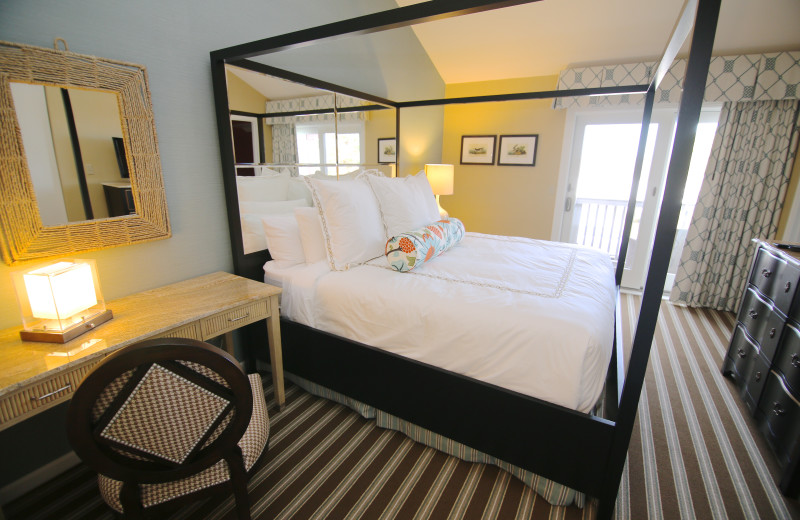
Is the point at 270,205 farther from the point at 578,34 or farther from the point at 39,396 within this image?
the point at 578,34

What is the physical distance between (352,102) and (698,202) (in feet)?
11.3

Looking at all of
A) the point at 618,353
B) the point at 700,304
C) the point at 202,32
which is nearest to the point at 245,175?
the point at 202,32

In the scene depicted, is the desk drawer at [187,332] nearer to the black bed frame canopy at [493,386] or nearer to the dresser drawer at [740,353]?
the black bed frame canopy at [493,386]

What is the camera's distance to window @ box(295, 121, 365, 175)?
7.98 ft

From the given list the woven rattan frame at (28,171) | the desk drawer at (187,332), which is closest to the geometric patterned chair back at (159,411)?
the desk drawer at (187,332)

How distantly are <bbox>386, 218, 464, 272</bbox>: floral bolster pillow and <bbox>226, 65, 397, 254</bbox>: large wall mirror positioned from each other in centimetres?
81

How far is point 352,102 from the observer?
9.45 ft

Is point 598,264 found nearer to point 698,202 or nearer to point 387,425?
point 387,425

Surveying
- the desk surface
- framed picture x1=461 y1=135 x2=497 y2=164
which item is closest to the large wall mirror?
the desk surface

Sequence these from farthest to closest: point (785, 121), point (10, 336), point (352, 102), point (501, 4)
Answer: point (785, 121), point (352, 102), point (10, 336), point (501, 4)

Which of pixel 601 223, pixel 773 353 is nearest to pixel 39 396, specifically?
pixel 773 353

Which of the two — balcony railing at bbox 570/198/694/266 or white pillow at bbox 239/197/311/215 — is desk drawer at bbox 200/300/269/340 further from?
balcony railing at bbox 570/198/694/266

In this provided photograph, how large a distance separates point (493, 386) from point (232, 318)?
121 cm

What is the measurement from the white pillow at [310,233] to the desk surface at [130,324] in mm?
387
